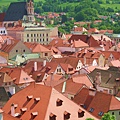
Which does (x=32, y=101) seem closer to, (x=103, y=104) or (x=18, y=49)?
(x=103, y=104)

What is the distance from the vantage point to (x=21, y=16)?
14975 centimetres

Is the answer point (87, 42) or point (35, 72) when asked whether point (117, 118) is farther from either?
point (87, 42)

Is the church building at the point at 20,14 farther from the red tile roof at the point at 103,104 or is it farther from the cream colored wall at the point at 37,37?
the red tile roof at the point at 103,104

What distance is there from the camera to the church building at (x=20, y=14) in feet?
485

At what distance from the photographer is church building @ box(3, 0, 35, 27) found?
147750 mm

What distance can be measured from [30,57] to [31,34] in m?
32.3

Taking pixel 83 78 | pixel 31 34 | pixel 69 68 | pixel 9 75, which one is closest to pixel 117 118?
pixel 83 78

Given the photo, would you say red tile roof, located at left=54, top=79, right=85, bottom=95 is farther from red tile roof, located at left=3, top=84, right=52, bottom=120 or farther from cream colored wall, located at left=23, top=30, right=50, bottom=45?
cream colored wall, located at left=23, top=30, right=50, bottom=45

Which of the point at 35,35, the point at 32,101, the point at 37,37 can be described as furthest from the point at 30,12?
the point at 32,101

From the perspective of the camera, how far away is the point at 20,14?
151 metres

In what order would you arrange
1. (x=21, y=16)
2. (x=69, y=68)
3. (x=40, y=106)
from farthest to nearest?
(x=21, y=16), (x=69, y=68), (x=40, y=106)

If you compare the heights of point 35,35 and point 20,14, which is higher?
point 20,14

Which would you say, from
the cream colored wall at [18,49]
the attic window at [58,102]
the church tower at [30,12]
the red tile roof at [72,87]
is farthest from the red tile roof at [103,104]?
the church tower at [30,12]

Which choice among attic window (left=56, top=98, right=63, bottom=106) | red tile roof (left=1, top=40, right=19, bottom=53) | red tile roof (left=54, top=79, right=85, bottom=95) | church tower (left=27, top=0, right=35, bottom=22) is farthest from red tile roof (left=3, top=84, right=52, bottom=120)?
church tower (left=27, top=0, right=35, bottom=22)
